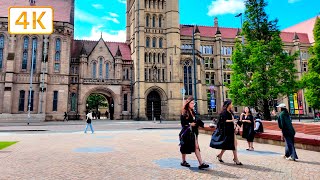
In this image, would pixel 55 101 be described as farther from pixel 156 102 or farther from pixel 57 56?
pixel 156 102

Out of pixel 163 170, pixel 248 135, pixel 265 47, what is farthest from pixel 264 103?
pixel 163 170

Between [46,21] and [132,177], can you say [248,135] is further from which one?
[46,21]

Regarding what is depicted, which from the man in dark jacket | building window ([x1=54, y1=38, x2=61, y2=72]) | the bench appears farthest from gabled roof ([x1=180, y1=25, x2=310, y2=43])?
the man in dark jacket

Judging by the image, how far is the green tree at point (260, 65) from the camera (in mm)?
21484

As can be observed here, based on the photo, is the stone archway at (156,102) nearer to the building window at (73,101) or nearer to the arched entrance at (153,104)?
the arched entrance at (153,104)

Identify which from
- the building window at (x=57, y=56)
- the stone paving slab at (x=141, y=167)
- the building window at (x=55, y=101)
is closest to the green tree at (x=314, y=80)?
the stone paving slab at (x=141, y=167)

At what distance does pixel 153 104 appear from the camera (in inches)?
1818

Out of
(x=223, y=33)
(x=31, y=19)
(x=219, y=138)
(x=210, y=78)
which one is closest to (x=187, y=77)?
(x=210, y=78)

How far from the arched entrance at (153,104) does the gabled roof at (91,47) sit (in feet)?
31.4

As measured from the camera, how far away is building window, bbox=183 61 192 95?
152 feet

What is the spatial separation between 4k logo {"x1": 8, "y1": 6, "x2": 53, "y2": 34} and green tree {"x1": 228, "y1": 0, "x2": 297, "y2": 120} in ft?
60.0

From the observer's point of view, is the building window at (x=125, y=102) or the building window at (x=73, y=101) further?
the building window at (x=125, y=102)

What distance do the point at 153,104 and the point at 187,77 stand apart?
8.47m

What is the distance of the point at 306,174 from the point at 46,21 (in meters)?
8.32
